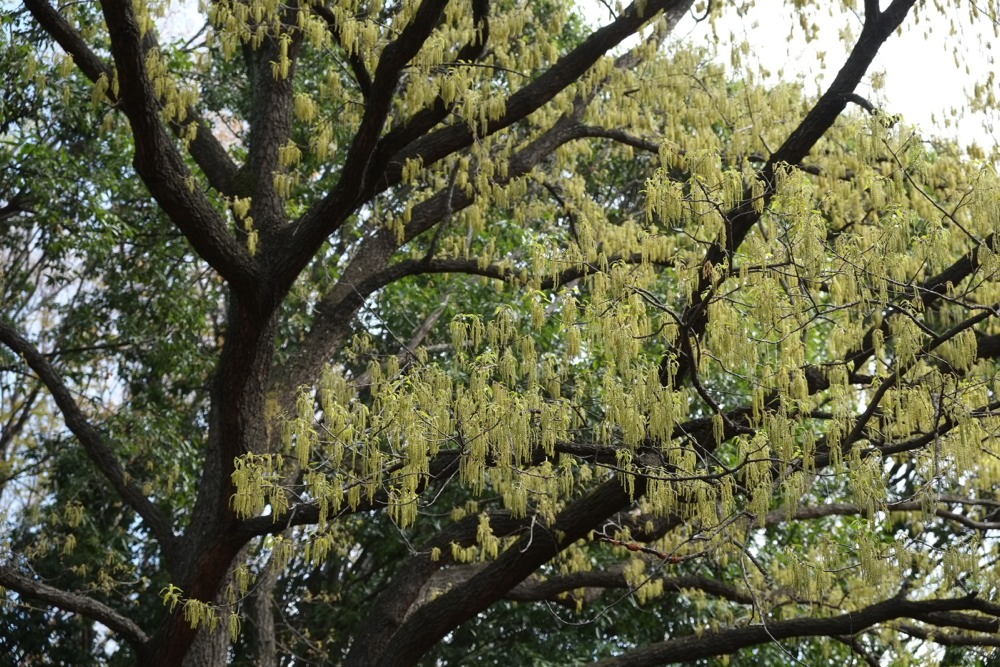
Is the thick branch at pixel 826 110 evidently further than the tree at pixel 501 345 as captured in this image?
Yes

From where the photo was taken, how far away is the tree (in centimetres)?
443

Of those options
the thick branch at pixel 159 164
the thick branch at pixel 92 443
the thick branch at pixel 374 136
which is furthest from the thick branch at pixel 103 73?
the thick branch at pixel 92 443

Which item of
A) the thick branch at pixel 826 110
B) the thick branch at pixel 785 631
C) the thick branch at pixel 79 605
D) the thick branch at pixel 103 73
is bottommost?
the thick branch at pixel 785 631

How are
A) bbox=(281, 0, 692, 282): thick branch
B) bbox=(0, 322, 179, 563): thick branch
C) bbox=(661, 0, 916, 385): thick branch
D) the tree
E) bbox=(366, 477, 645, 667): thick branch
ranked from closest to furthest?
the tree → bbox=(661, 0, 916, 385): thick branch → bbox=(281, 0, 692, 282): thick branch → bbox=(366, 477, 645, 667): thick branch → bbox=(0, 322, 179, 563): thick branch

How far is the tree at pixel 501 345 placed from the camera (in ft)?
14.5

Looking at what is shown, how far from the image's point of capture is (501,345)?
4.65m

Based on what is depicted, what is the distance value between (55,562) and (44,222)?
344cm

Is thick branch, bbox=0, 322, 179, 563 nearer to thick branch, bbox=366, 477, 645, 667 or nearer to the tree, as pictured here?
the tree

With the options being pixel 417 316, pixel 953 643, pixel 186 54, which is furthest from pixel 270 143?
pixel 953 643

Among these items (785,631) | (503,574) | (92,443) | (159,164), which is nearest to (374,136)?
(159,164)

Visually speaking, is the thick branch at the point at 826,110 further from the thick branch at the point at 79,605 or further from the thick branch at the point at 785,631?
the thick branch at the point at 79,605

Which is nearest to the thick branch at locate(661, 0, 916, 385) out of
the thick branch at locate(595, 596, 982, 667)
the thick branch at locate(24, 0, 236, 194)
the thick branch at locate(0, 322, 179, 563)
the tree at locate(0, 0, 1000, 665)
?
the tree at locate(0, 0, 1000, 665)

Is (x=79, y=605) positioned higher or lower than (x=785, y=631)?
higher

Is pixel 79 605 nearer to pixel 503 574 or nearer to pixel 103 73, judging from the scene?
pixel 503 574
